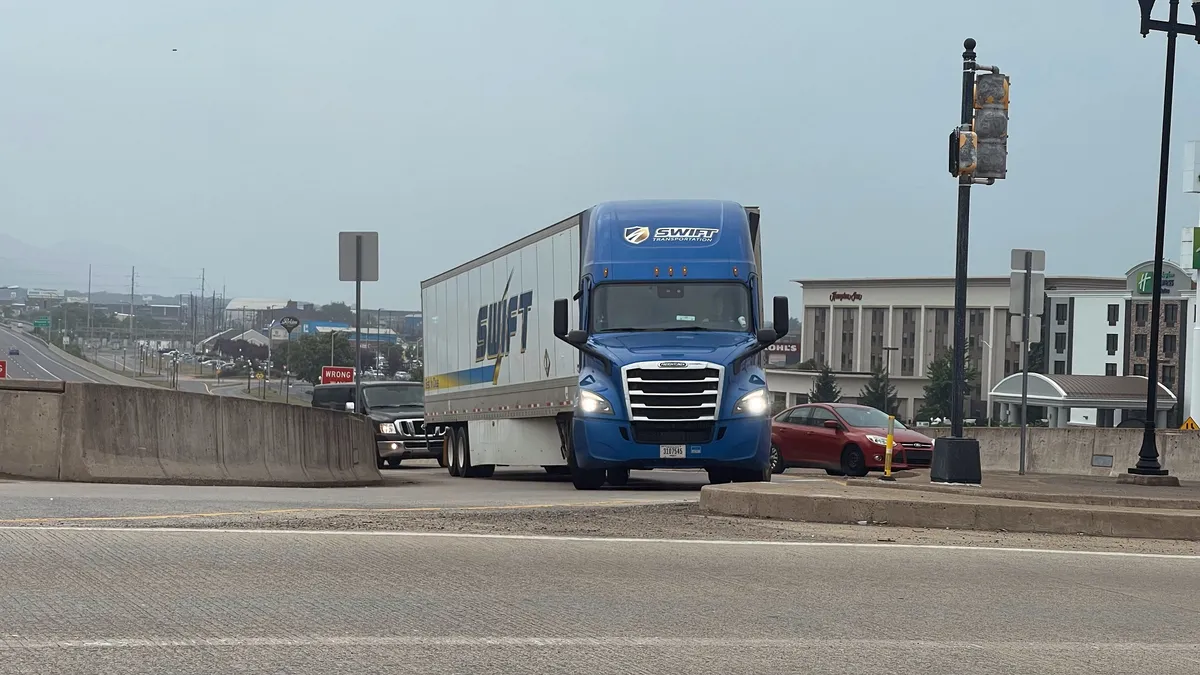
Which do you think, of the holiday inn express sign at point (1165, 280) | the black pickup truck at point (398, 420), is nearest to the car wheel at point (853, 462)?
the black pickup truck at point (398, 420)

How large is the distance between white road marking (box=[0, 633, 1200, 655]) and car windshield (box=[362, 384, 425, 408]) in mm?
23976

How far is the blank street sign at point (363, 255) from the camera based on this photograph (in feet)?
71.4

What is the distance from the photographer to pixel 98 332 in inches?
5659

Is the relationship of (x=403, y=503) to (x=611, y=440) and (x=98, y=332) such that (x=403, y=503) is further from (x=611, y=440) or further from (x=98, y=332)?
(x=98, y=332)

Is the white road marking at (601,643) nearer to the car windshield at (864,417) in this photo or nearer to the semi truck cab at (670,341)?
the semi truck cab at (670,341)

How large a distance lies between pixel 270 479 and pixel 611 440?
14.8 feet

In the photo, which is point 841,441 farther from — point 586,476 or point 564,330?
point 564,330

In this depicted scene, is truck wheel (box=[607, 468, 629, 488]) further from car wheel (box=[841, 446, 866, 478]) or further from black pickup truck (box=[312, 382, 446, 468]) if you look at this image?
black pickup truck (box=[312, 382, 446, 468])

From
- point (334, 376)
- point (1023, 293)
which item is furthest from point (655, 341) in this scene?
point (334, 376)

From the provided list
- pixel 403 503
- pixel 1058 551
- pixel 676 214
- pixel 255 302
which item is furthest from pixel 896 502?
pixel 255 302

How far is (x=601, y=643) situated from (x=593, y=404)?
11303 mm

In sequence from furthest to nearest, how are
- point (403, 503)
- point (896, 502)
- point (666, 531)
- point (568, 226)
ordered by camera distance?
point (568, 226), point (403, 503), point (896, 502), point (666, 531)

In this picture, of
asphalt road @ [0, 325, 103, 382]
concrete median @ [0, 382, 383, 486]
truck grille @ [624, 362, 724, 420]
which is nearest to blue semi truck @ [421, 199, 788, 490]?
truck grille @ [624, 362, 724, 420]

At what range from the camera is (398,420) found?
29.8 meters
